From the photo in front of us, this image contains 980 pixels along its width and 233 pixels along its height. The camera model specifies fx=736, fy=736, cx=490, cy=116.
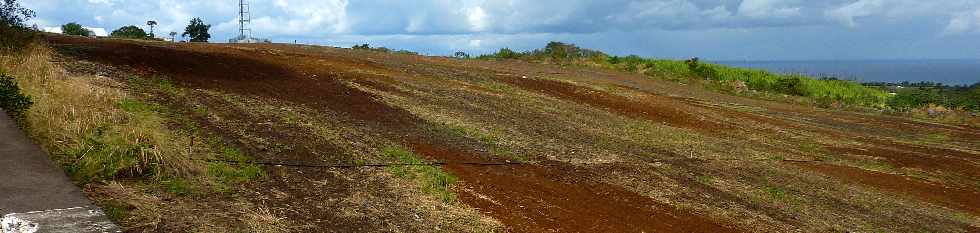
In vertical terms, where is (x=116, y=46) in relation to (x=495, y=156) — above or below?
above

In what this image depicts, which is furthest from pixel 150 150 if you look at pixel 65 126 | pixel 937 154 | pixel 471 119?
pixel 937 154

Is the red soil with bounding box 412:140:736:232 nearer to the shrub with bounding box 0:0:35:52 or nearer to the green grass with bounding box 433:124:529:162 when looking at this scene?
the green grass with bounding box 433:124:529:162

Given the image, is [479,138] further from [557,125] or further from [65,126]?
[65,126]

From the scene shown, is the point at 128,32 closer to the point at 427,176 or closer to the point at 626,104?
the point at 626,104

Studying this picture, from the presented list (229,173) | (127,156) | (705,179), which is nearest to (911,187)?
(705,179)

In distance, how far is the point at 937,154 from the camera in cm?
1255

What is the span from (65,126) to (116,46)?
9.61 meters

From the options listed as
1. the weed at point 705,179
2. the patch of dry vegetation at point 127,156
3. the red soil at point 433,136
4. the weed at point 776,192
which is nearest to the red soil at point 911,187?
the weed at point 776,192

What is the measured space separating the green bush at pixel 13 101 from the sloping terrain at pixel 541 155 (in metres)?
1.75

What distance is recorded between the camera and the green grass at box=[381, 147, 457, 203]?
693 centimetres

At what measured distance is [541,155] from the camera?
9406 millimetres

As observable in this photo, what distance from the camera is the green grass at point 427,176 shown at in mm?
6930

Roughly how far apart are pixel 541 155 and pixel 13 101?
5.76 m

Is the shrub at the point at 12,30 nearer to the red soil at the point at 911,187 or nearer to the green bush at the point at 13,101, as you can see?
the green bush at the point at 13,101
